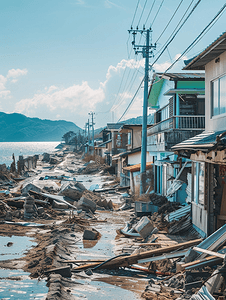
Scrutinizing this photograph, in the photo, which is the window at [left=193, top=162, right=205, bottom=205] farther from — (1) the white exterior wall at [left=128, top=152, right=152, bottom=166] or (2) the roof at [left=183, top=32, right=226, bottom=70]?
(1) the white exterior wall at [left=128, top=152, right=152, bottom=166]

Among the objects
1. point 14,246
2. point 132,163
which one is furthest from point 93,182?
point 14,246

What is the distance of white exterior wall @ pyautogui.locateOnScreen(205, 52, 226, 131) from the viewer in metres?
9.40

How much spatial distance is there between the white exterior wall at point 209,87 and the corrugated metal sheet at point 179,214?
10.9ft

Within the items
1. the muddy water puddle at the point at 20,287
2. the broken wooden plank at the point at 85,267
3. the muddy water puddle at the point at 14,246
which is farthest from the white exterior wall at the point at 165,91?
the muddy water puddle at the point at 20,287

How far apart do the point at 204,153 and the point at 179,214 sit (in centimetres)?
478

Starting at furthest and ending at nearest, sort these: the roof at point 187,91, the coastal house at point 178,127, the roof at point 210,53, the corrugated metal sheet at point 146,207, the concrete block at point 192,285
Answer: the roof at point 187,91 < the corrugated metal sheet at point 146,207 < the coastal house at point 178,127 < the roof at point 210,53 < the concrete block at point 192,285

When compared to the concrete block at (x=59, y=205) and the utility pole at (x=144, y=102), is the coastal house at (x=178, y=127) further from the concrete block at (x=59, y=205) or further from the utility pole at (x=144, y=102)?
the concrete block at (x=59, y=205)

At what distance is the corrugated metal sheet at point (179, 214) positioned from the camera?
11.8m

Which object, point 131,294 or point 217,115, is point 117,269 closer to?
point 131,294

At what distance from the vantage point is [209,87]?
10.6 m

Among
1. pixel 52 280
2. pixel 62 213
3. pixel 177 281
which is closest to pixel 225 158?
pixel 177 281

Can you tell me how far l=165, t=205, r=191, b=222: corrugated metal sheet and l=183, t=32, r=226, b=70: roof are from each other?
5.38 meters

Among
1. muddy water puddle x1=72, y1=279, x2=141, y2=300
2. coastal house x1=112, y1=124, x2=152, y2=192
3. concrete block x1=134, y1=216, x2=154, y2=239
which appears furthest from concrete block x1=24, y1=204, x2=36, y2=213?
muddy water puddle x1=72, y1=279, x2=141, y2=300

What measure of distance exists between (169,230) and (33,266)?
5227mm
